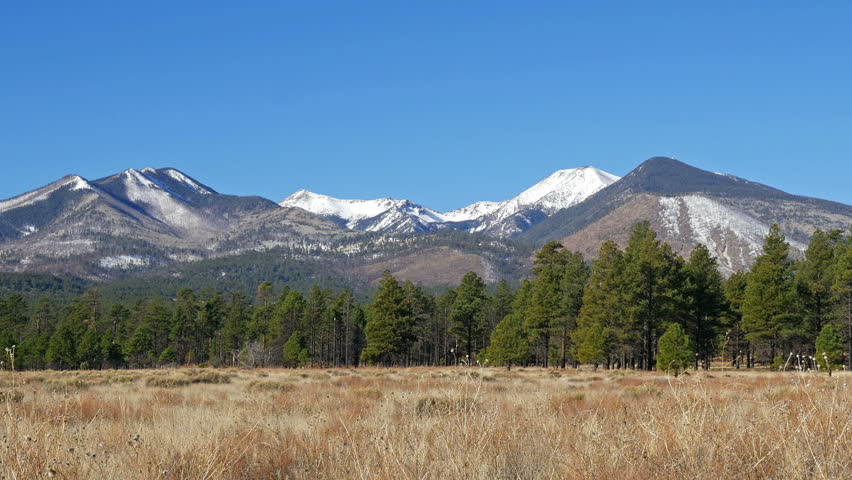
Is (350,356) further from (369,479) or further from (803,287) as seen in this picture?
(369,479)

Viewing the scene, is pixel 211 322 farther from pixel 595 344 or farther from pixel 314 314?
pixel 595 344

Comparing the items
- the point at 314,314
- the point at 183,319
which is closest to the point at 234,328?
the point at 183,319

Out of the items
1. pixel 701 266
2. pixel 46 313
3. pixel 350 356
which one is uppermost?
pixel 701 266

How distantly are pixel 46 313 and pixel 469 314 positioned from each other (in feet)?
199

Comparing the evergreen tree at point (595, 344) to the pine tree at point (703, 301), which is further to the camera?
the pine tree at point (703, 301)

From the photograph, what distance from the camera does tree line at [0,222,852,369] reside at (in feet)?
140

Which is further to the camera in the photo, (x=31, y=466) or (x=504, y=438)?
(x=504, y=438)

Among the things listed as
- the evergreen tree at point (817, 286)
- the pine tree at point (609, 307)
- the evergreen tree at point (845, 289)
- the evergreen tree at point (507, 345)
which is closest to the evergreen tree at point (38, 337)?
the evergreen tree at point (507, 345)

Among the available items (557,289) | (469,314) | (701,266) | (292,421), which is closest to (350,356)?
(469,314)

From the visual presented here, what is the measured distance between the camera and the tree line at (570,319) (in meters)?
42.8

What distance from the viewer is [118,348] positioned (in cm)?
7256

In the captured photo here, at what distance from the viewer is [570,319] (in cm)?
5241

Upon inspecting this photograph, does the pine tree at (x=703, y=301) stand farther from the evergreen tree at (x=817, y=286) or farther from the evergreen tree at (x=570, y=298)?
the evergreen tree at (x=570, y=298)

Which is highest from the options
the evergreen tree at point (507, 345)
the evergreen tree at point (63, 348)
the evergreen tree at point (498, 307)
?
the evergreen tree at point (498, 307)
